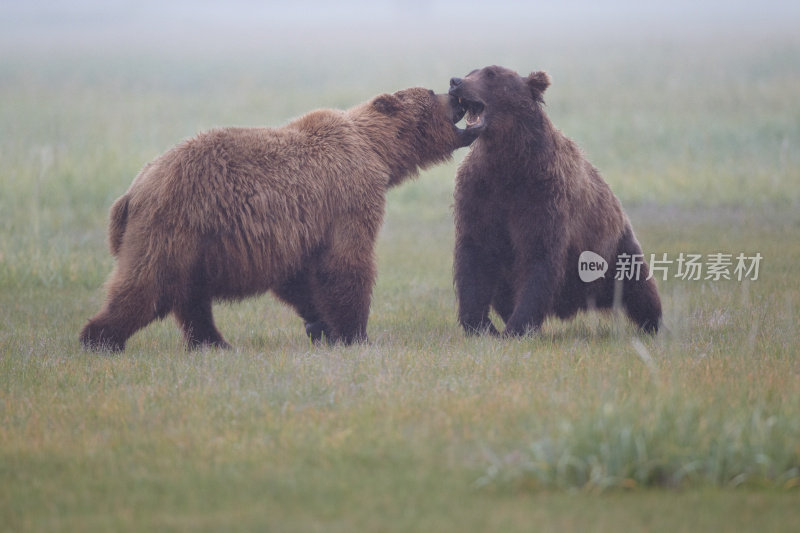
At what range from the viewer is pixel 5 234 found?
12180 millimetres

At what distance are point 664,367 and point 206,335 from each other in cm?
326

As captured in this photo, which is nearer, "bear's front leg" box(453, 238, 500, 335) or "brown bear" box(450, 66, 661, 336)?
"brown bear" box(450, 66, 661, 336)

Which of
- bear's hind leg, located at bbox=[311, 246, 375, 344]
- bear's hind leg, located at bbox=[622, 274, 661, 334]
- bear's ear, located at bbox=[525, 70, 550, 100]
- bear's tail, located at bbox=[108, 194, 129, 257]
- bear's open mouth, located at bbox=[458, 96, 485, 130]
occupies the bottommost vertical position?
bear's hind leg, located at bbox=[622, 274, 661, 334]

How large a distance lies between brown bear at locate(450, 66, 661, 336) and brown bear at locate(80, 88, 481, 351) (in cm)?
35

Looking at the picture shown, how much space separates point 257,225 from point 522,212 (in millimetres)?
2029

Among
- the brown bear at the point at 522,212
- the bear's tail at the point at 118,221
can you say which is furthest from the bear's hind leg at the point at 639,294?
the bear's tail at the point at 118,221

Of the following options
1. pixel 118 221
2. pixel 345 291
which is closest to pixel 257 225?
pixel 345 291

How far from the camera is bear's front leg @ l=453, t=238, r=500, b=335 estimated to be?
7727 mm

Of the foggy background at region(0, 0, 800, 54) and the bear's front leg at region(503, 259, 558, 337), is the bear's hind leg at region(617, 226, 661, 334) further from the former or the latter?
the foggy background at region(0, 0, 800, 54)

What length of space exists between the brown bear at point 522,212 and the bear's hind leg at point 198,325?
75.6 inches

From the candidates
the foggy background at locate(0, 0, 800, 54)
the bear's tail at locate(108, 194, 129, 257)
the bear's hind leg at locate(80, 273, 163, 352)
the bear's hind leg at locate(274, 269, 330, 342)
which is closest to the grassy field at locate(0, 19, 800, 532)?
the bear's hind leg at locate(80, 273, 163, 352)

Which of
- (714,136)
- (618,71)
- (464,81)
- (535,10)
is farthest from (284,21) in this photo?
(464,81)

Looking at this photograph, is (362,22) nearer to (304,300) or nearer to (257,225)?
(304,300)

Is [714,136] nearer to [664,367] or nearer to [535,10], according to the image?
[664,367]
